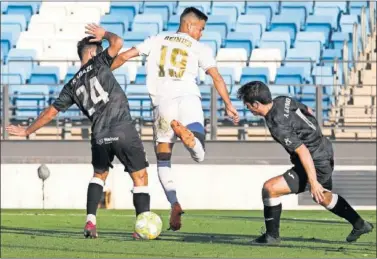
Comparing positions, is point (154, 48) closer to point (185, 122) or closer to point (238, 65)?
point (185, 122)

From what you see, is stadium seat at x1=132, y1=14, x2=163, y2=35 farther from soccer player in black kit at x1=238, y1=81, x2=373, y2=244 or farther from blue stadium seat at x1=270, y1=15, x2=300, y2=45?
soccer player in black kit at x1=238, y1=81, x2=373, y2=244

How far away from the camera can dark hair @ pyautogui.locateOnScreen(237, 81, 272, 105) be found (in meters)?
10.7

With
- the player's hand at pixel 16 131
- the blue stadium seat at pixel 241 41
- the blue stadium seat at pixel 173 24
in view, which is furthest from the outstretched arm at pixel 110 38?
the blue stadium seat at pixel 173 24

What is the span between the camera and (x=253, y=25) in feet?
87.1

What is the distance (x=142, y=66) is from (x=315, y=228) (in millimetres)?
11704

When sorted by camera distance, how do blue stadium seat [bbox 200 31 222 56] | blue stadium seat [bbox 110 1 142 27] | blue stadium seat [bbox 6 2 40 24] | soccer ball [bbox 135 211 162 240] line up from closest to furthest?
1. soccer ball [bbox 135 211 162 240]
2. blue stadium seat [bbox 200 31 222 56]
3. blue stadium seat [bbox 110 1 142 27]
4. blue stadium seat [bbox 6 2 40 24]

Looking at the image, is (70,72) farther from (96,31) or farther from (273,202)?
(273,202)

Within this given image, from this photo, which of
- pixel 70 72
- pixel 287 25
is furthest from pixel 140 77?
pixel 287 25

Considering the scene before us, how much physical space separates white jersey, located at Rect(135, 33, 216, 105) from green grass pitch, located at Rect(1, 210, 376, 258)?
4.61 ft

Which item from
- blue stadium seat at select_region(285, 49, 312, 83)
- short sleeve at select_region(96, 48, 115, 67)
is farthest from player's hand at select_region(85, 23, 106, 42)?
blue stadium seat at select_region(285, 49, 312, 83)

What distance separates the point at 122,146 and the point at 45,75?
43.6 feet

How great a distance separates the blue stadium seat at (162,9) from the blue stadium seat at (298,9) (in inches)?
98.1

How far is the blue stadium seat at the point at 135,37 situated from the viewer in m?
25.7

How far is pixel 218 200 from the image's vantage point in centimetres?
2098
